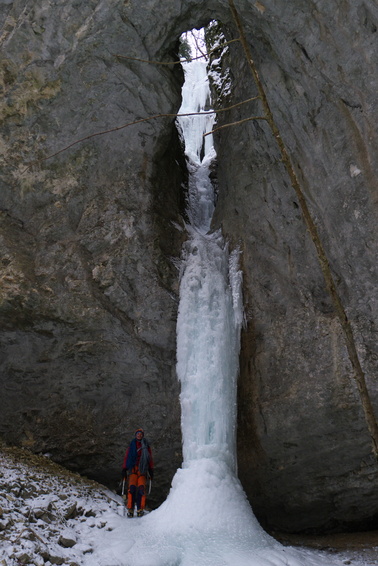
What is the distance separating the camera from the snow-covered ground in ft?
20.5

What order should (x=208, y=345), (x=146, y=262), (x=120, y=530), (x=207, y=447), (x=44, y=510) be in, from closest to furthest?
(x=44, y=510) → (x=120, y=530) → (x=207, y=447) → (x=208, y=345) → (x=146, y=262)

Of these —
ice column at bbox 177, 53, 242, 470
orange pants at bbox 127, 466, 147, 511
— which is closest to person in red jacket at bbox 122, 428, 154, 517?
orange pants at bbox 127, 466, 147, 511

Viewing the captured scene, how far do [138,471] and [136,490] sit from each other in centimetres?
30

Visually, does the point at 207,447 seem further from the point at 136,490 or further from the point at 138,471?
the point at 136,490

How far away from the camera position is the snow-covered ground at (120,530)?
6246mm

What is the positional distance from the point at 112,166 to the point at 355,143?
15.8 feet

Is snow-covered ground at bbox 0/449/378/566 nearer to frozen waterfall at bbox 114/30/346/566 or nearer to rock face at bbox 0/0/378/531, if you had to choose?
frozen waterfall at bbox 114/30/346/566

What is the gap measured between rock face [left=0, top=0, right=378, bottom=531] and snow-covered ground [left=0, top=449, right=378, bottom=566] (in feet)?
4.66

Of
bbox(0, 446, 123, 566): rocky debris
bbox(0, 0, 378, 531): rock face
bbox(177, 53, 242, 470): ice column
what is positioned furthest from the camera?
bbox(177, 53, 242, 470): ice column

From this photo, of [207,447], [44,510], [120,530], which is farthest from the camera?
[207,447]

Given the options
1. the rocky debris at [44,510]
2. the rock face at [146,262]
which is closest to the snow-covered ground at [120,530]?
the rocky debris at [44,510]

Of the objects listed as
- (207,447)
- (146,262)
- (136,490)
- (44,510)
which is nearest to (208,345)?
(207,447)

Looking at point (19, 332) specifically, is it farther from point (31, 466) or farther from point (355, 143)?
point (355, 143)

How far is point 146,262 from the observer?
9781 millimetres
